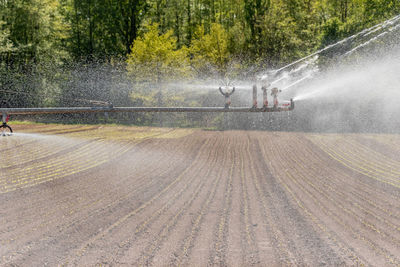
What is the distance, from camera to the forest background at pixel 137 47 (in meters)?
35.6

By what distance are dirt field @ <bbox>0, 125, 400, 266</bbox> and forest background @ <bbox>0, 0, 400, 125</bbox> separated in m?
14.3

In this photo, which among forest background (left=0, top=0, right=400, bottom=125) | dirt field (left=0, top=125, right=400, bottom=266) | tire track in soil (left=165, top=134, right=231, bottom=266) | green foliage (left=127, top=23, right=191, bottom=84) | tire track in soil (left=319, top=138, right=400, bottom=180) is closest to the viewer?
tire track in soil (left=165, top=134, right=231, bottom=266)

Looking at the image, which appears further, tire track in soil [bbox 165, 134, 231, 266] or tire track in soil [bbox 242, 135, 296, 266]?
tire track in soil [bbox 242, 135, 296, 266]

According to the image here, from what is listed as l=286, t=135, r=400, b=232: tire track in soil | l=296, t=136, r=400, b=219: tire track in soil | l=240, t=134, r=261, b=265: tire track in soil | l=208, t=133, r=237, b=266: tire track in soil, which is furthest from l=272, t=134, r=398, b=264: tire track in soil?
l=208, t=133, r=237, b=266: tire track in soil

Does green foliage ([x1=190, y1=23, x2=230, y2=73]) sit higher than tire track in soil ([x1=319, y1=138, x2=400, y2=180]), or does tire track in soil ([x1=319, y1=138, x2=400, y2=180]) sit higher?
green foliage ([x1=190, y1=23, x2=230, y2=73])

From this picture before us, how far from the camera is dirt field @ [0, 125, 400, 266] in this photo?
8.25 meters

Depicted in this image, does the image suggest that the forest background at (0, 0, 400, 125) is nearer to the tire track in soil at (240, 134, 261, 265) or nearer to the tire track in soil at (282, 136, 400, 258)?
the tire track in soil at (240, 134, 261, 265)

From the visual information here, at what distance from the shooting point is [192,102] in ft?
123

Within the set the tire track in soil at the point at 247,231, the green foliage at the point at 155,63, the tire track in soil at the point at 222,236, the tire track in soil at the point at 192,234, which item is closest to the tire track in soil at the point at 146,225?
the tire track in soil at the point at 192,234

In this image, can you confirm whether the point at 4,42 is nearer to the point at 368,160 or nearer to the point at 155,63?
the point at 155,63

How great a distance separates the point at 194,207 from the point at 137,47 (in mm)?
27700

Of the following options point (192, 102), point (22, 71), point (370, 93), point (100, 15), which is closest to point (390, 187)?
point (370, 93)

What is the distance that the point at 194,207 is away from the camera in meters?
12.0

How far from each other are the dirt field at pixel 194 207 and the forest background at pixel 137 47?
1429 centimetres
